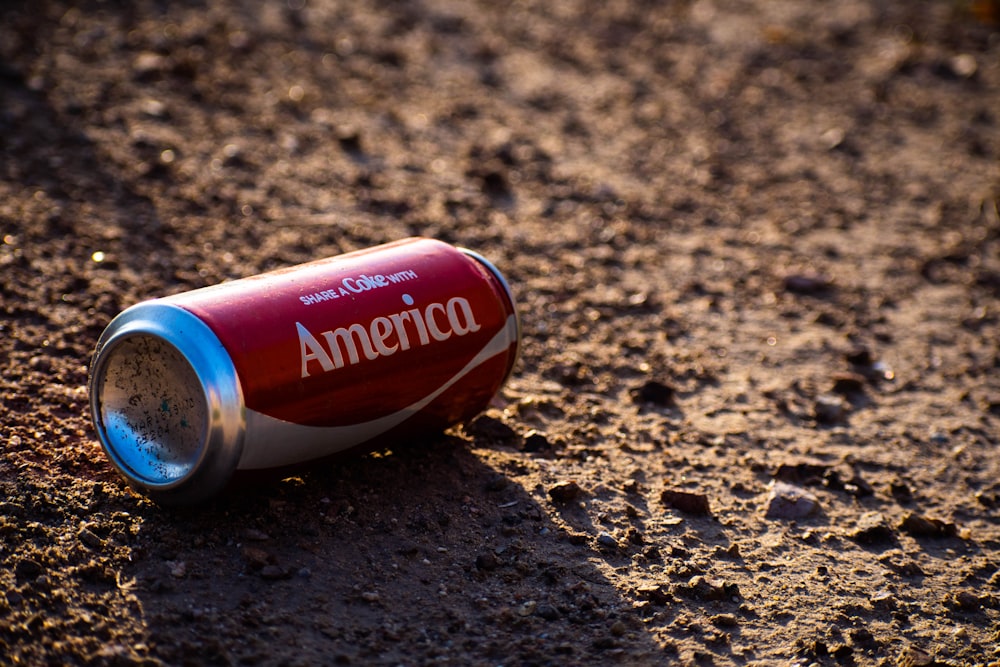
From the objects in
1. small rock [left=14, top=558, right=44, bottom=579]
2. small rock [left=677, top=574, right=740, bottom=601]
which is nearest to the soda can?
small rock [left=14, top=558, right=44, bottom=579]

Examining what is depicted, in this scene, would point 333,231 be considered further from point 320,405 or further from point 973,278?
point 973,278

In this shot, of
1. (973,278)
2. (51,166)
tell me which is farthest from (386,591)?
(973,278)

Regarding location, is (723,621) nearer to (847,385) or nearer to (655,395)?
(655,395)

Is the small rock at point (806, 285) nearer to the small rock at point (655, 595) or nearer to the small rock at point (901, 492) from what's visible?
the small rock at point (901, 492)

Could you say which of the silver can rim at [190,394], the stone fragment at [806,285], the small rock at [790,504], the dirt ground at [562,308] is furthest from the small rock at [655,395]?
the silver can rim at [190,394]

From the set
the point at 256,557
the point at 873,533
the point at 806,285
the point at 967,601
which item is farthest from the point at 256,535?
the point at 806,285

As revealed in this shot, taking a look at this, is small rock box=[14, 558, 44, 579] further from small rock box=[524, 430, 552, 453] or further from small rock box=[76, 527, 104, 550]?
small rock box=[524, 430, 552, 453]
